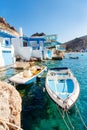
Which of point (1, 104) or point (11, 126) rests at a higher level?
point (1, 104)

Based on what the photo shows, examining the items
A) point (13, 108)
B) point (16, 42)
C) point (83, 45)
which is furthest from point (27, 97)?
point (83, 45)

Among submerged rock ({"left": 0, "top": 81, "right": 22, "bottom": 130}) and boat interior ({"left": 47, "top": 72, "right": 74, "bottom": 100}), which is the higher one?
submerged rock ({"left": 0, "top": 81, "right": 22, "bottom": 130})

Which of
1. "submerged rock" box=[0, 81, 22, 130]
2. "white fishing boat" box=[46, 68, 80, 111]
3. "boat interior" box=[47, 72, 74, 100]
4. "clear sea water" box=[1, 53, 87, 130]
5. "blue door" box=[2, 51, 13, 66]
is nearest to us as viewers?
"submerged rock" box=[0, 81, 22, 130]

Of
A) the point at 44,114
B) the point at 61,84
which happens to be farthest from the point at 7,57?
the point at 44,114

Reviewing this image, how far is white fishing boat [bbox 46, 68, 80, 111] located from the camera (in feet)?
28.1

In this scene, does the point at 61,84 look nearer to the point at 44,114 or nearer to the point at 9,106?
the point at 44,114

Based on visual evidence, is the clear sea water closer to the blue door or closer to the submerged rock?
the submerged rock

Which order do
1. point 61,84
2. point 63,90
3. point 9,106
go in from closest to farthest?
point 9,106, point 63,90, point 61,84

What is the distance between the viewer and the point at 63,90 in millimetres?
11164

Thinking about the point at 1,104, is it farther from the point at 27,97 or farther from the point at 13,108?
the point at 27,97

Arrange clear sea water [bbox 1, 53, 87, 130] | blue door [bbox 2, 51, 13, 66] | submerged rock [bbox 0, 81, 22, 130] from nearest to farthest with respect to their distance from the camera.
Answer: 1. submerged rock [bbox 0, 81, 22, 130]
2. clear sea water [bbox 1, 53, 87, 130]
3. blue door [bbox 2, 51, 13, 66]

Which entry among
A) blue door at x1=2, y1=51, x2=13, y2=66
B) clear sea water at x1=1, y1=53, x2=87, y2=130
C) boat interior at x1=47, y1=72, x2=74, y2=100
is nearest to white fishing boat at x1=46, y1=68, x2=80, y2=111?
boat interior at x1=47, y1=72, x2=74, y2=100

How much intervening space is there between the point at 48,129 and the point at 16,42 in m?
33.9

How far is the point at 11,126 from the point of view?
4.20m
